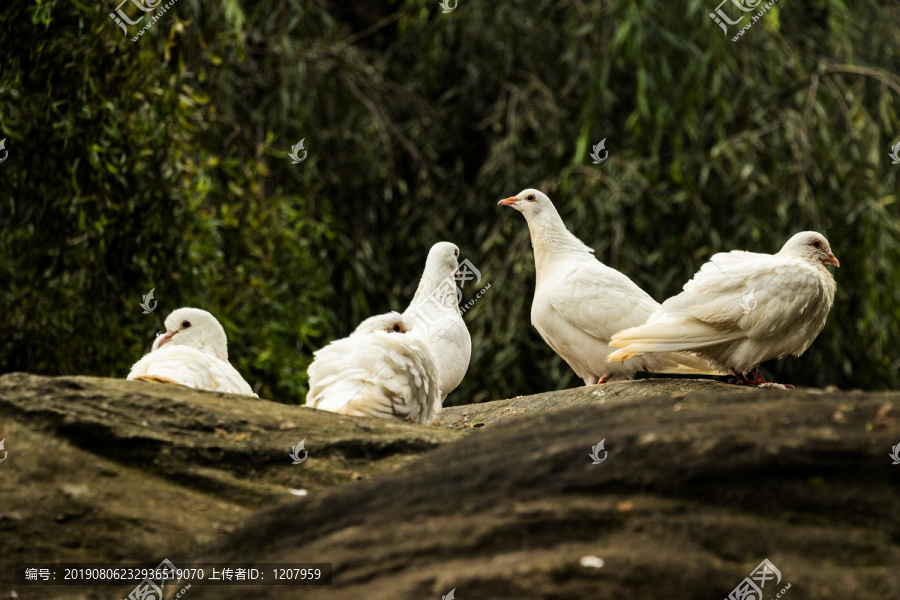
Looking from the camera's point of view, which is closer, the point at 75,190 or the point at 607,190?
the point at 75,190

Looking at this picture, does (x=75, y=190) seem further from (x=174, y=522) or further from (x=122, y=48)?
(x=174, y=522)

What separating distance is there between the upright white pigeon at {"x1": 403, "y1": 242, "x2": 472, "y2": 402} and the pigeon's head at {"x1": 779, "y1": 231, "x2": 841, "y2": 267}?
6.95 feet

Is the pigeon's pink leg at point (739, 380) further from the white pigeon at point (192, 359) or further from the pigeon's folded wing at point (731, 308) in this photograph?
the white pigeon at point (192, 359)

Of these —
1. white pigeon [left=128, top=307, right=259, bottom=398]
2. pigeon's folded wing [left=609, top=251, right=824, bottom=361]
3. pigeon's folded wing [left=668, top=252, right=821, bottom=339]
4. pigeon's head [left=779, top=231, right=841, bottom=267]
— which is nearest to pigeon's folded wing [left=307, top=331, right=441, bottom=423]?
white pigeon [left=128, top=307, right=259, bottom=398]

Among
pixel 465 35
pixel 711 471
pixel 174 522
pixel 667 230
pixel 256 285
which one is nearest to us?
pixel 711 471

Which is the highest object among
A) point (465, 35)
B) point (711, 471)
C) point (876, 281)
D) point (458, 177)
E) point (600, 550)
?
point (465, 35)

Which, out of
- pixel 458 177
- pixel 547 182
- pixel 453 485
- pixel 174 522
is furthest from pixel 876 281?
pixel 174 522

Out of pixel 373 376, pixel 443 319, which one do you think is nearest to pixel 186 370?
pixel 373 376

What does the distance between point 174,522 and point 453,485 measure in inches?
40.1

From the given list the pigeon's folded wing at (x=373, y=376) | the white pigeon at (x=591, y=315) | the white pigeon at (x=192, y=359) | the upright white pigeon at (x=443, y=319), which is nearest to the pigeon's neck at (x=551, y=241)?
the white pigeon at (x=591, y=315)

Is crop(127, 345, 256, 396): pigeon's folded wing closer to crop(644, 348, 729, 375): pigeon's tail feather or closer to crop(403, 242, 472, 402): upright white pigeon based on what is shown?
crop(403, 242, 472, 402): upright white pigeon

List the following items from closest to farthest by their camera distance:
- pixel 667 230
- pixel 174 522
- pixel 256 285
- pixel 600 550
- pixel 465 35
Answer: pixel 600 550, pixel 174 522, pixel 256 285, pixel 667 230, pixel 465 35

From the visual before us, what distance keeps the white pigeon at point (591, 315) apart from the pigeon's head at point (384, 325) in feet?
3.84

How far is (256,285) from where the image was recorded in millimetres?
7492
